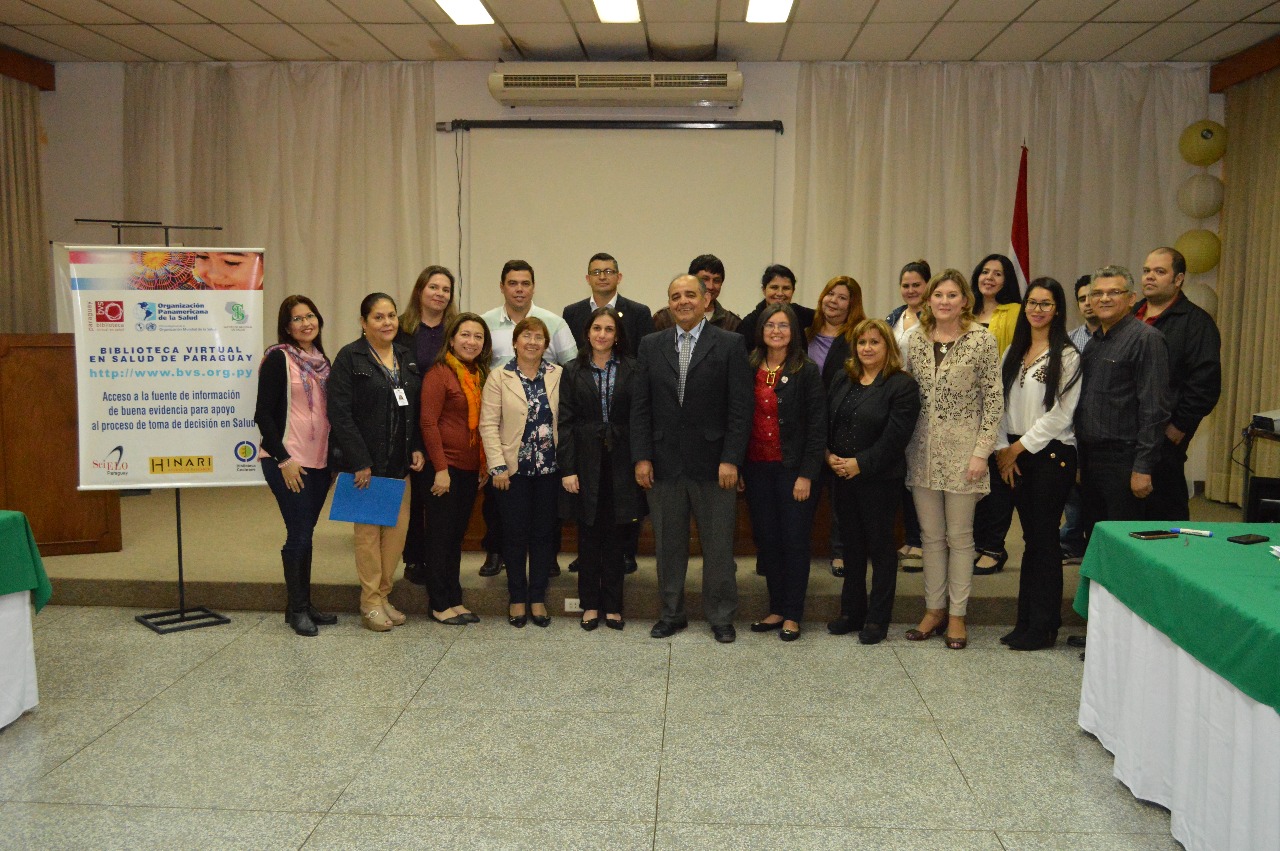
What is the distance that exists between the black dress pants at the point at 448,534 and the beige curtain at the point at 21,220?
4.62 metres

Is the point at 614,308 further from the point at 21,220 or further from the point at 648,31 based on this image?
the point at 21,220

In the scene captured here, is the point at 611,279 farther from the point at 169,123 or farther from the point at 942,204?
the point at 169,123

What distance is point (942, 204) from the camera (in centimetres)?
707

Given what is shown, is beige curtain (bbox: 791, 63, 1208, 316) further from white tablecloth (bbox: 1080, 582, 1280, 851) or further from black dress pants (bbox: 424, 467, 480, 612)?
white tablecloth (bbox: 1080, 582, 1280, 851)

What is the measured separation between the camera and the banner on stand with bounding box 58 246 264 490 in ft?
13.2

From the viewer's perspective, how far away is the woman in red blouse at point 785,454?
3.90m

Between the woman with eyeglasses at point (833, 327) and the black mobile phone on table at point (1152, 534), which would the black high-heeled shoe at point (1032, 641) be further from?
the black mobile phone on table at point (1152, 534)

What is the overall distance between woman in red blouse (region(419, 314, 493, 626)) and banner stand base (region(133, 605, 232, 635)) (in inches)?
39.0

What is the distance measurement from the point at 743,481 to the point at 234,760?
2228mm

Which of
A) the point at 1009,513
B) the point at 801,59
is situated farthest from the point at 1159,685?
the point at 801,59

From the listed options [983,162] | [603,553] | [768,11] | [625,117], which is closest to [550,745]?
[603,553]

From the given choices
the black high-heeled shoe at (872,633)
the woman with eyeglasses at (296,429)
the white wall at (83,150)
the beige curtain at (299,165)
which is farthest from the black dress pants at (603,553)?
the white wall at (83,150)

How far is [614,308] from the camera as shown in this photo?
450 cm

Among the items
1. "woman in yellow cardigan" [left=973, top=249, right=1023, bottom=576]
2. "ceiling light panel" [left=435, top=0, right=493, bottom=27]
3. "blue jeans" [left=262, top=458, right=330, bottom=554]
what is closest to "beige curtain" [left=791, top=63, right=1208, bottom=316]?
"ceiling light panel" [left=435, top=0, right=493, bottom=27]
